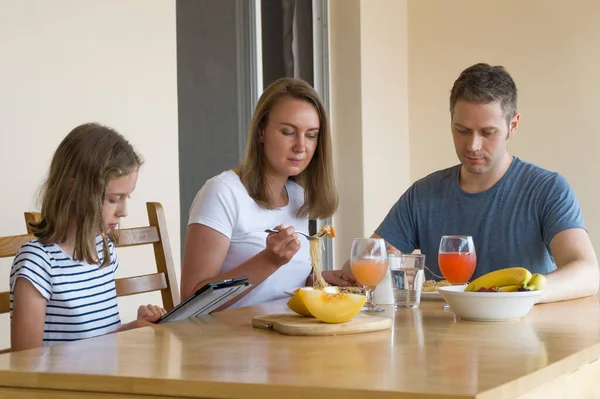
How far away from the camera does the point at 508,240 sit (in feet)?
7.82

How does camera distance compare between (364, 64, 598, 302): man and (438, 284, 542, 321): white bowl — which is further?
(364, 64, 598, 302): man

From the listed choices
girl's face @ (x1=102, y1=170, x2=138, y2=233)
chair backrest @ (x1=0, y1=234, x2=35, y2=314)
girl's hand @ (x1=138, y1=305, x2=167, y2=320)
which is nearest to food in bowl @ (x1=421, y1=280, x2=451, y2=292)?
girl's hand @ (x1=138, y1=305, x2=167, y2=320)

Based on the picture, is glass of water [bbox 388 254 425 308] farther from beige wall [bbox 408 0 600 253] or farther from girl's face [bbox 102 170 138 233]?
beige wall [bbox 408 0 600 253]

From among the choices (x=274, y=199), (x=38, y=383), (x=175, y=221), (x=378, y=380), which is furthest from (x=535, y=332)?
(x=175, y=221)

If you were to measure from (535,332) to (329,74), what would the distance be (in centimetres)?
337

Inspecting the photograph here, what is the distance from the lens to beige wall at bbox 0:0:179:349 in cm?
→ 259

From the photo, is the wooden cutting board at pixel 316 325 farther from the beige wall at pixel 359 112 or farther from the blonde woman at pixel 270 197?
the beige wall at pixel 359 112

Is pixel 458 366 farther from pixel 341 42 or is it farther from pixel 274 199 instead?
pixel 341 42

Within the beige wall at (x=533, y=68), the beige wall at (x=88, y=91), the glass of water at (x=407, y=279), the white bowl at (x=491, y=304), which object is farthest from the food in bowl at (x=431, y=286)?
the beige wall at (x=533, y=68)

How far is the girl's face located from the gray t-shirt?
88 centimetres

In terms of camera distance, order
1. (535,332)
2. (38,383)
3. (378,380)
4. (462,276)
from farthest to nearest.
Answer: (462,276), (535,332), (38,383), (378,380)

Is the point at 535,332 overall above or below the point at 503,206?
below

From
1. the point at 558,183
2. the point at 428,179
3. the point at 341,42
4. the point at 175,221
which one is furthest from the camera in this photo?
the point at 341,42

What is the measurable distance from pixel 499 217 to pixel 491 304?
81cm
